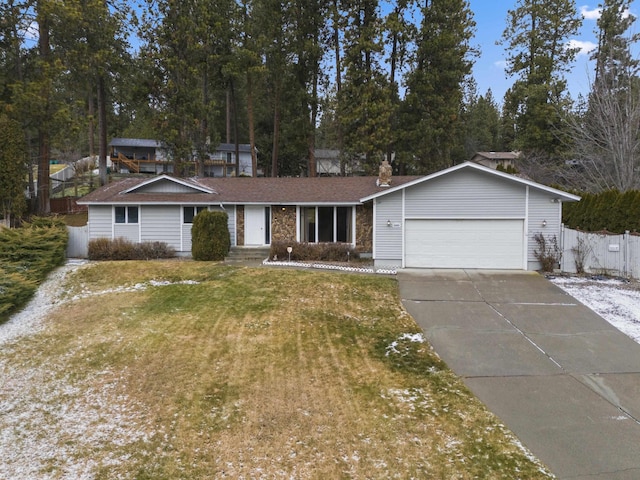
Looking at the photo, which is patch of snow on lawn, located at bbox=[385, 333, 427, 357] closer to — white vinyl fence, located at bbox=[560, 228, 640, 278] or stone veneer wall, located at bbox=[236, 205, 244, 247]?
white vinyl fence, located at bbox=[560, 228, 640, 278]

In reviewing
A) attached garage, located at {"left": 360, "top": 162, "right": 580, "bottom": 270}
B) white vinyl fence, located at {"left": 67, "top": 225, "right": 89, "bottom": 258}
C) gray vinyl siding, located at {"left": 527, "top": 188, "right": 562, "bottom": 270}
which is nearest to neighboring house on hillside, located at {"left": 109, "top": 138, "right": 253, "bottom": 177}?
white vinyl fence, located at {"left": 67, "top": 225, "right": 89, "bottom": 258}

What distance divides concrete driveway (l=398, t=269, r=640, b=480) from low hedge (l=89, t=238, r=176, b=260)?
34.8 ft

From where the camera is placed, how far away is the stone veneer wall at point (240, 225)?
19719mm

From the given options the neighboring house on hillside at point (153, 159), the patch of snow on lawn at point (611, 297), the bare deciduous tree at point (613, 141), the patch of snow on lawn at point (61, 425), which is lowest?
the patch of snow on lawn at point (61, 425)

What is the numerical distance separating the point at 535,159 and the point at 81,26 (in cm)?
2946

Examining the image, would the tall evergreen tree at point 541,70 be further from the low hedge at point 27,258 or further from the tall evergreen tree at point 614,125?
the low hedge at point 27,258

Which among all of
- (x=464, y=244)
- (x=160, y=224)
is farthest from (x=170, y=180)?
(x=464, y=244)

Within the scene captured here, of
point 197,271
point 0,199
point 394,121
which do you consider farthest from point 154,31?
point 197,271

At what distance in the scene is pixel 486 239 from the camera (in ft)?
54.9

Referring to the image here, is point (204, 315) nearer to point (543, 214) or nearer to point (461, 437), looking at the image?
point (461, 437)

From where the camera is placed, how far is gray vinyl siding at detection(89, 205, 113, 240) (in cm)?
1938

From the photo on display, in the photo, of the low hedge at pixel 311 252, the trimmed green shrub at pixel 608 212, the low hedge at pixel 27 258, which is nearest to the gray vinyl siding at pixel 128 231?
the low hedge at pixel 27 258

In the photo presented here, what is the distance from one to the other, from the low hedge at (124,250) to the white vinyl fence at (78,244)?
824mm

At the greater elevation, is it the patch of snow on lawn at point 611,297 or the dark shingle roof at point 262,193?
the dark shingle roof at point 262,193
